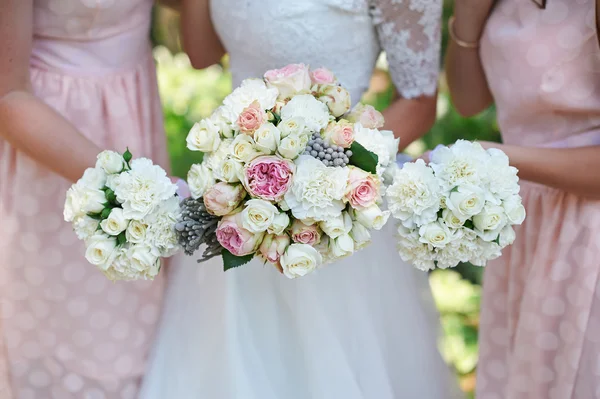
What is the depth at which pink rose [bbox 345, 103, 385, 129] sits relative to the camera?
52.9 inches

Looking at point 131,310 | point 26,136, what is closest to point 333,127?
point 26,136

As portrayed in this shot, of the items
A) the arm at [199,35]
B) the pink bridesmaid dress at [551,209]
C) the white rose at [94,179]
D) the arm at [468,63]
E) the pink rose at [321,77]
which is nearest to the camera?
the white rose at [94,179]

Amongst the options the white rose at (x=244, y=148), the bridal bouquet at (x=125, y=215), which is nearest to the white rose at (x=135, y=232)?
the bridal bouquet at (x=125, y=215)

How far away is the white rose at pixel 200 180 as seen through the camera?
4.02 feet

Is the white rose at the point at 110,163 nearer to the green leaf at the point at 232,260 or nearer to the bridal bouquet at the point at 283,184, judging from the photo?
the bridal bouquet at the point at 283,184

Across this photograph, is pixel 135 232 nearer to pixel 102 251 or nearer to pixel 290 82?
pixel 102 251

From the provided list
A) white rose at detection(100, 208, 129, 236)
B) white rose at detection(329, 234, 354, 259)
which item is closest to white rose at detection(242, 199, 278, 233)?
white rose at detection(329, 234, 354, 259)

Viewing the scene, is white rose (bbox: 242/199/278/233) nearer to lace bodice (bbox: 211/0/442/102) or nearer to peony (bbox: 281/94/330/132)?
peony (bbox: 281/94/330/132)

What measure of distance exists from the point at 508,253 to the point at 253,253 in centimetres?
85

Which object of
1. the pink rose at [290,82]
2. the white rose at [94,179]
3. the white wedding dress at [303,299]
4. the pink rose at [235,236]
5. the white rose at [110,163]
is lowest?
the white wedding dress at [303,299]

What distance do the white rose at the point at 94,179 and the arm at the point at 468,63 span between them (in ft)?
3.14

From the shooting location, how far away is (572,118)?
1583mm

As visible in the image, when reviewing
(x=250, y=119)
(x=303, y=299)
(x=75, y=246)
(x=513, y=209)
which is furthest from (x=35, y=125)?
(x=513, y=209)

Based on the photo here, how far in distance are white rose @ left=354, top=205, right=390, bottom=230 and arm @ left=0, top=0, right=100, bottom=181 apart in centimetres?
67
